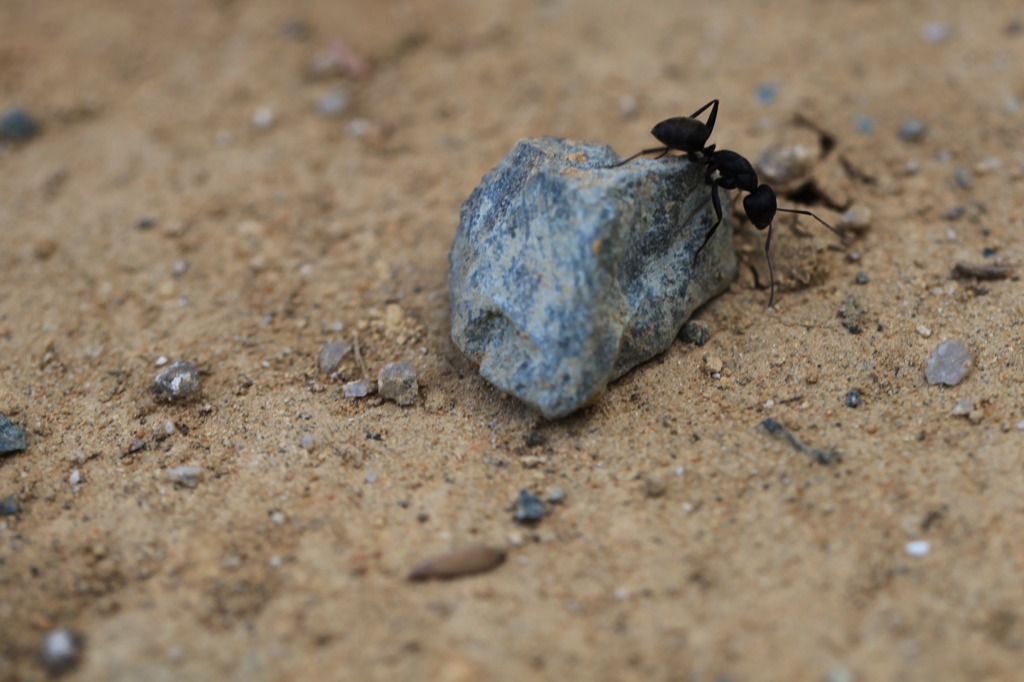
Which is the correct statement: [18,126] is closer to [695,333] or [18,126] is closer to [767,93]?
[695,333]

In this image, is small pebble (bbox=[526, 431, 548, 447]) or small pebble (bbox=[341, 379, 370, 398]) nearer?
small pebble (bbox=[526, 431, 548, 447])

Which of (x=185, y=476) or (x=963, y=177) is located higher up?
(x=963, y=177)

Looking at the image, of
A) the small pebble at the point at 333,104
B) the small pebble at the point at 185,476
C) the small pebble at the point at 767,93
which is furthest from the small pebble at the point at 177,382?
the small pebble at the point at 767,93

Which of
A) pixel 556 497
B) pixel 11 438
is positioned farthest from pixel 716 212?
pixel 11 438

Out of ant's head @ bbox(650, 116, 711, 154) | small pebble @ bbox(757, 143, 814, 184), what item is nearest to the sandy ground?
small pebble @ bbox(757, 143, 814, 184)

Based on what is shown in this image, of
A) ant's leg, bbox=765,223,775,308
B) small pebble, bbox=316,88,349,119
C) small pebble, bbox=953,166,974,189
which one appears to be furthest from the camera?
small pebble, bbox=316,88,349,119

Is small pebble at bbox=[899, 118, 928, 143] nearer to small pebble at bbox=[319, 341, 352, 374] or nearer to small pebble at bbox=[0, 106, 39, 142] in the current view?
small pebble at bbox=[319, 341, 352, 374]

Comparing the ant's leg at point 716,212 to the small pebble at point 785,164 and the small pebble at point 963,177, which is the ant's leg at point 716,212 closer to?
the small pebble at point 785,164

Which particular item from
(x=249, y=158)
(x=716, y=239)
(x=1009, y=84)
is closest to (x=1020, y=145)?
(x=1009, y=84)
